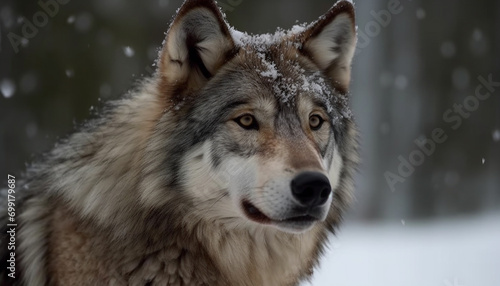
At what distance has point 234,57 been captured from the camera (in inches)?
143

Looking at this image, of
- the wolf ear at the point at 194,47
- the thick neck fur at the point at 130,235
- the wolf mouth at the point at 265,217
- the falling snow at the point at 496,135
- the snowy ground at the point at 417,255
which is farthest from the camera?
the falling snow at the point at 496,135

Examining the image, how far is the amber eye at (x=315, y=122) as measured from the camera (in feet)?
11.6

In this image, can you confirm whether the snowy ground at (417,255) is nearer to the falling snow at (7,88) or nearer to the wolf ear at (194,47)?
the wolf ear at (194,47)

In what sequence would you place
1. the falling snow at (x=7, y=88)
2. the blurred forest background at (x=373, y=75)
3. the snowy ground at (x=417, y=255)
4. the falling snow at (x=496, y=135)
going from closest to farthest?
the snowy ground at (x=417, y=255), the falling snow at (x=7, y=88), the blurred forest background at (x=373, y=75), the falling snow at (x=496, y=135)

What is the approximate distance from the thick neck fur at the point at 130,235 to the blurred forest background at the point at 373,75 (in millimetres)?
6978

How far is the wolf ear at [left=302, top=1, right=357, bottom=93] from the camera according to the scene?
382 centimetres

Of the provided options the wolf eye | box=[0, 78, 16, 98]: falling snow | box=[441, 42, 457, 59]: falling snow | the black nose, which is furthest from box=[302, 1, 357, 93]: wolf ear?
box=[441, 42, 457, 59]: falling snow

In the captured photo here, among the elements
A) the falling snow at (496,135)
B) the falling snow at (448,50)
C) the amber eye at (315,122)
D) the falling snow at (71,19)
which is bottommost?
the falling snow at (496,135)

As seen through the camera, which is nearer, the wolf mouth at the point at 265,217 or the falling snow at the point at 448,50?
the wolf mouth at the point at 265,217

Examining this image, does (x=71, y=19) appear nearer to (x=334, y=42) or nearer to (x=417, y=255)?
(x=417, y=255)

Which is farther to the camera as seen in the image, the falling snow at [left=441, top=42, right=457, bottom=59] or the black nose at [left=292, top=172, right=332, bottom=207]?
the falling snow at [left=441, top=42, right=457, bottom=59]

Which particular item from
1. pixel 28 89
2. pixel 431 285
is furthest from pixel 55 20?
pixel 431 285

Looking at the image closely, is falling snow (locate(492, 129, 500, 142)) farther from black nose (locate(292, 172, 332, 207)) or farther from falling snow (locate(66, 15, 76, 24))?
black nose (locate(292, 172, 332, 207))

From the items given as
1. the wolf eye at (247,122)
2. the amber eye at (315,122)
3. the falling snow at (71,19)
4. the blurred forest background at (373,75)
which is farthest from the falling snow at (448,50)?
the wolf eye at (247,122)
